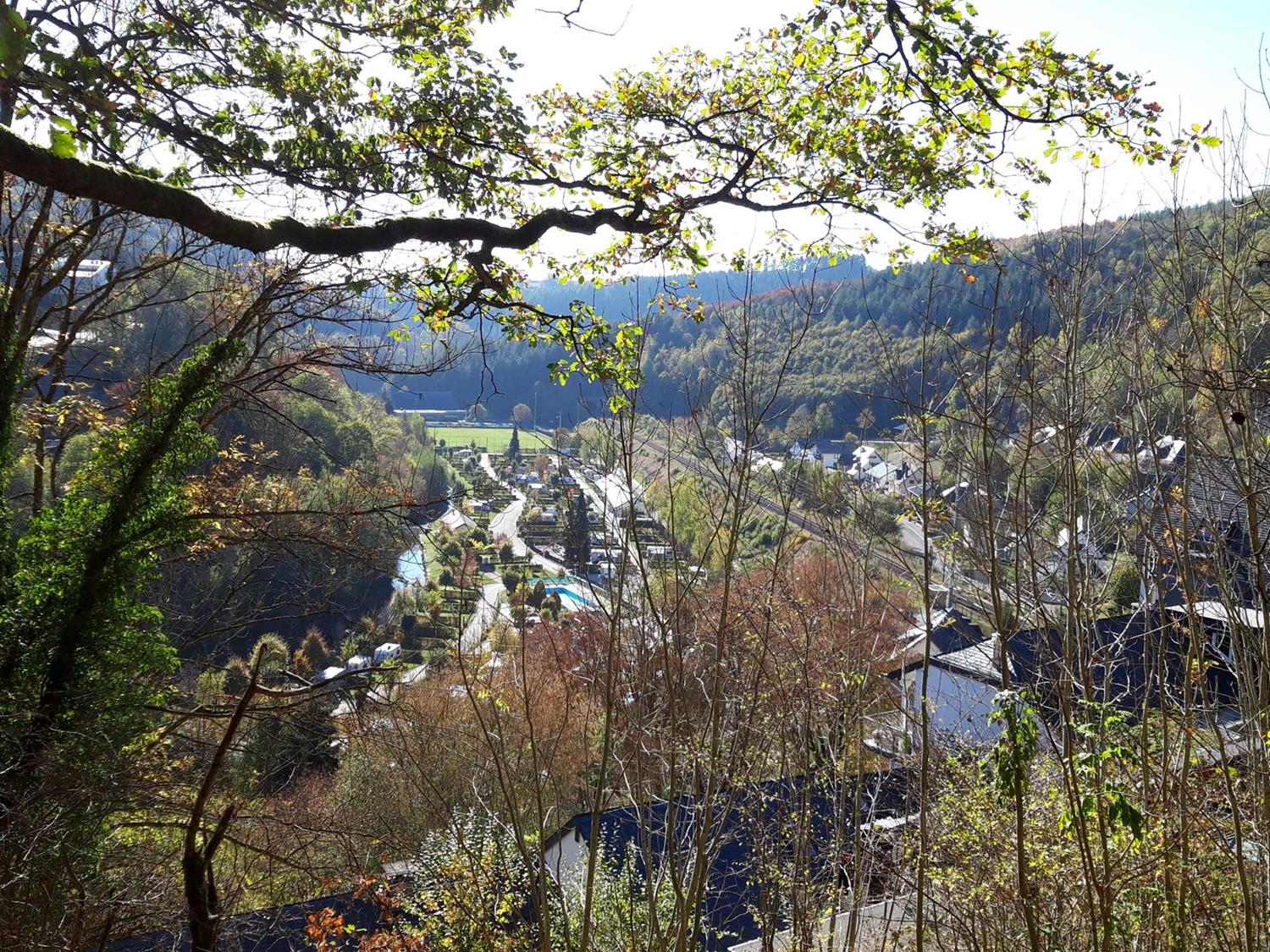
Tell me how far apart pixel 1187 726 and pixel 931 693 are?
10.8 metres

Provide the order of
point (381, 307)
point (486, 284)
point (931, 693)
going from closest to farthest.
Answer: point (486, 284) < point (381, 307) < point (931, 693)

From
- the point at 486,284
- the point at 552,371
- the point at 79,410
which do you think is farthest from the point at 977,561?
the point at 79,410

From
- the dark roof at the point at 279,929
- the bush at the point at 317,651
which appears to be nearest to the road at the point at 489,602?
the dark roof at the point at 279,929

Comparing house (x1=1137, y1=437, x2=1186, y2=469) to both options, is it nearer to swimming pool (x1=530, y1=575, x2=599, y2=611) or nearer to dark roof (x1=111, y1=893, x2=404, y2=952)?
swimming pool (x1=530, y1=575, x2=599, y2=611)

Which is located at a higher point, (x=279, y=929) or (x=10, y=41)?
(x=10, y=41)

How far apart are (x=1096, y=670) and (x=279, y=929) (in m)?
7.61

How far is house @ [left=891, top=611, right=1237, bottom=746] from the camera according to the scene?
142 inches

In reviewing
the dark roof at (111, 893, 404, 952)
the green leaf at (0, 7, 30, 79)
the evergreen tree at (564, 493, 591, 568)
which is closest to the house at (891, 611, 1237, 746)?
the evergreen tree at (564, 493, 591, 568)

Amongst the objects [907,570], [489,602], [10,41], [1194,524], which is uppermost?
[10,41]

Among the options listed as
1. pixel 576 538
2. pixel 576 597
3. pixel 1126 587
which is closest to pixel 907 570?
pixel 576 538

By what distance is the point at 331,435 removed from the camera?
15523 mm

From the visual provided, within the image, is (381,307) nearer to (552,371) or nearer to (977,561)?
(552,371)

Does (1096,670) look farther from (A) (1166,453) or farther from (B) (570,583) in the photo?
(B) (570,583)

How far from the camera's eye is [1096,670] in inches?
325
